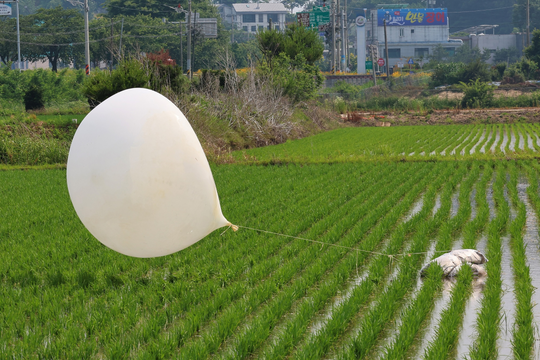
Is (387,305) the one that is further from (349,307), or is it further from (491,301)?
(491,301)

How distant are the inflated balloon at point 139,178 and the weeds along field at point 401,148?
1251cm

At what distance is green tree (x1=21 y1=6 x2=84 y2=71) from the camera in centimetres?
6144

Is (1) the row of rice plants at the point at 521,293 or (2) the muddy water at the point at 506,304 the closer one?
(1) the row of rice plants at the point at 521,293

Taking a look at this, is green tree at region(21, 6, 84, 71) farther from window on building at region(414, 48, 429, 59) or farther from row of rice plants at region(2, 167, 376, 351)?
window on building at region(414, 48, 429, 59)

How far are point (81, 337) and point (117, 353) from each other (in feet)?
1.62

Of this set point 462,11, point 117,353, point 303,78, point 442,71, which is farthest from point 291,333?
point 462,11

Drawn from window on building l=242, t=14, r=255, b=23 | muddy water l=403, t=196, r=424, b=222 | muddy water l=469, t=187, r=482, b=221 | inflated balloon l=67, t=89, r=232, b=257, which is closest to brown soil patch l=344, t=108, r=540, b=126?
muddy water l=469, t=187, r=482, b=221

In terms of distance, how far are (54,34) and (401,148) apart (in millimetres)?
51806

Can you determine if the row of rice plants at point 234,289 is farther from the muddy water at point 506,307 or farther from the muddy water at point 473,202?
the muddy water at point 473,202

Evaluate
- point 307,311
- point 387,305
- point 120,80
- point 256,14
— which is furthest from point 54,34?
point 256,14

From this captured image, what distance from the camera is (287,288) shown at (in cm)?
552

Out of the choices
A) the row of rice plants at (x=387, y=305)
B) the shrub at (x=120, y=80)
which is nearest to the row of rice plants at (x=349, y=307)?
the row of rice plants at (x=387, y=305)

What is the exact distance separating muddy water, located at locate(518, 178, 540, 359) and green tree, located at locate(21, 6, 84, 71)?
60.0m

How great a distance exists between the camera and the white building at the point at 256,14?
431ft
